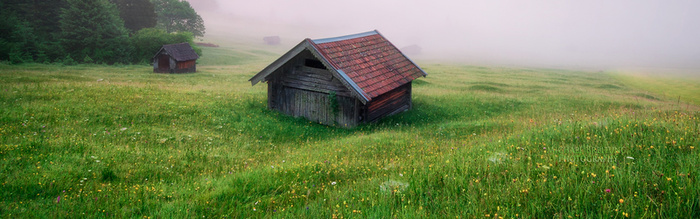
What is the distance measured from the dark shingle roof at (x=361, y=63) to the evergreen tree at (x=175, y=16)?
66.0 metres

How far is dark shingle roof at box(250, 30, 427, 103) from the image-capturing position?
1468 cm

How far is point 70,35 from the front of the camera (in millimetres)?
43625

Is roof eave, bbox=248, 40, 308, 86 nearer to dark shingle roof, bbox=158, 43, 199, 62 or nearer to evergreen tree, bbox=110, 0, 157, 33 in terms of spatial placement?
dark shingle roof, bbox=158, 43, 199, 62

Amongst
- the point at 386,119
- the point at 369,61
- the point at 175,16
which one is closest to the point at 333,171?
A: the point at 386,119

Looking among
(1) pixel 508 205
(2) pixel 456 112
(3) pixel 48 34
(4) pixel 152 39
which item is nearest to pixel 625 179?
(1) pixel 508 205

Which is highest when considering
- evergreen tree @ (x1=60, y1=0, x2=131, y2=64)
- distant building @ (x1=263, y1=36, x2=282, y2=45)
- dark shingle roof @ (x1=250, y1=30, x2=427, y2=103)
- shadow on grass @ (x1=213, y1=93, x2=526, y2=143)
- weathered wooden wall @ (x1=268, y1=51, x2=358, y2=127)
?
distant building @ (x1=263, y1=36, x2=282, y2=45)

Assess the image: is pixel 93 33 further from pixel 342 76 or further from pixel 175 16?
pixel 342 76

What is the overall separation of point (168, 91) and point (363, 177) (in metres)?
16.5

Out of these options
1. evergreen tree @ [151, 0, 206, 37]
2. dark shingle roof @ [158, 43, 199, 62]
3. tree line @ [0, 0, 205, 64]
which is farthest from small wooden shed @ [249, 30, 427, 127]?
evergreen tree @ [151, 0, 206, 37]

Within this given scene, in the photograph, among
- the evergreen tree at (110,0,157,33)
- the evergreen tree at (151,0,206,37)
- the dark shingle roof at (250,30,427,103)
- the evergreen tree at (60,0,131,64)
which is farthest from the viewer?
the evergreen tree at (151,0,206,37)

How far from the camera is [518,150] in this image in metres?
7.01

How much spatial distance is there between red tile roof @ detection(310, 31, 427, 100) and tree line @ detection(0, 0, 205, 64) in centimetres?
3773

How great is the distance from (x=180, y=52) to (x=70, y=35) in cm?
Result: 1488

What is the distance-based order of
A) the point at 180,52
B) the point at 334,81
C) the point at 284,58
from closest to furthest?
1. the point at 334,81
2. the point at 284,58
3. the point at 180,52
